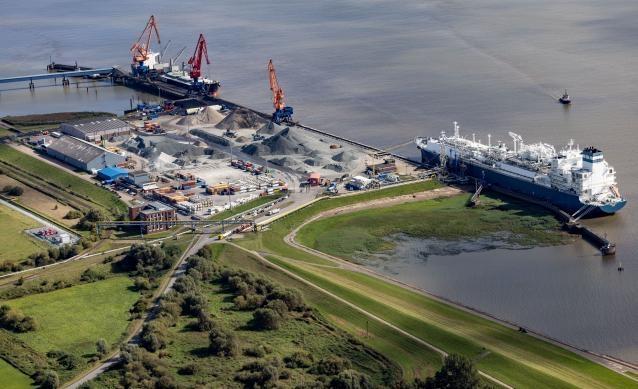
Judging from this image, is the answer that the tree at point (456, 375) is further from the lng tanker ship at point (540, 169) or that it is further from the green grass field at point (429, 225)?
the lng tanker ship at point (540, 169)

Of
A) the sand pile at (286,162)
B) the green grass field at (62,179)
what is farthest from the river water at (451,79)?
the green grass field at (62,179)

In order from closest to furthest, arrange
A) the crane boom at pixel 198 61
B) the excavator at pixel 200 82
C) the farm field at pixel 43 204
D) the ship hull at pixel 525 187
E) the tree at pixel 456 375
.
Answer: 1. the tree at pixel 456 375
2. the ship hull at pixel 525 187
3. the farm field at pixel 43 204
4. the excavator at pixel 200 82
5. the crane boom at pixel 198 61

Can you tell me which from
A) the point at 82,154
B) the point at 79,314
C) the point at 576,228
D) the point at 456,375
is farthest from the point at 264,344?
the point at 82,154

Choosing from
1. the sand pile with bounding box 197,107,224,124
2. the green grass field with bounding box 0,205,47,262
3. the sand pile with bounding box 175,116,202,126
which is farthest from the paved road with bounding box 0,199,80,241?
the sand pile with bounding box 197,107,224,124

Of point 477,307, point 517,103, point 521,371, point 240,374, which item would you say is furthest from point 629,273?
point 517,103

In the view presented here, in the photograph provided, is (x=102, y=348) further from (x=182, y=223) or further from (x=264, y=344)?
(x=182, y=223)
